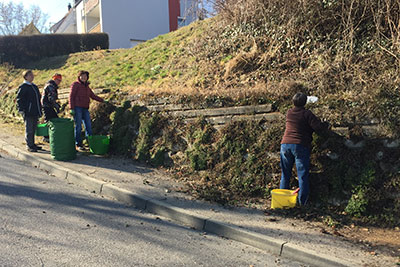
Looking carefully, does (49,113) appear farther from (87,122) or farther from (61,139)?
(61,139)

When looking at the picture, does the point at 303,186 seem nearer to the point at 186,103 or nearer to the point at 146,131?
the point at 186,103

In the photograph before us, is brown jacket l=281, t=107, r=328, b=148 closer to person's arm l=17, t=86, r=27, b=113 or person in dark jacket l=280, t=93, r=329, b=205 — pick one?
person in dark jacket l=280, t=93, r=329, b=205

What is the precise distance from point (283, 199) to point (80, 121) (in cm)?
547

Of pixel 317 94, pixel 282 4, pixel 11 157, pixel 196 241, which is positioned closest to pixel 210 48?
pixel 282 4

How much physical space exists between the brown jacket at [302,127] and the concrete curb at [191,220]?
157 centimetres

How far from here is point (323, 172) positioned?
5.14 m

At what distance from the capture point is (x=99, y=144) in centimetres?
800

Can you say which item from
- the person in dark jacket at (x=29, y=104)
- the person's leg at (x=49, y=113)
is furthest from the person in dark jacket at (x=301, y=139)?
the person's leg at (x=49, y=113)

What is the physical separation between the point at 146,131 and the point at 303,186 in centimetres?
389

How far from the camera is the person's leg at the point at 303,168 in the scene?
4922 millimetres

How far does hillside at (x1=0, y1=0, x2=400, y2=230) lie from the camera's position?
4.90 metres

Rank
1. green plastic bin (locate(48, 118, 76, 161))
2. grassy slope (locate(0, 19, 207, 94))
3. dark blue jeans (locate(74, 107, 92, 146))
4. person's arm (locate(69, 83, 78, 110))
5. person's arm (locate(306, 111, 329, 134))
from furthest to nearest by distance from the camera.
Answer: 1. grassy slope (locate(0, 19, 207, 94))
2. dark blue jeans (locate(74, 107, 92, 146))
3. person's arm (locate(69, 83, 78, 110))
4. green plastic bin (locate(48, 118, 76, 161))
5. person's arm (locate(306, 111, 329, 134))

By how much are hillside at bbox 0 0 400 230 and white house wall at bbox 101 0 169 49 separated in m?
18.6

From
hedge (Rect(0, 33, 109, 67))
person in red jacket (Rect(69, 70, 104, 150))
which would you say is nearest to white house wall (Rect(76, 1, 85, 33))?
hedge (Rect(0, 33, 109, 67))
